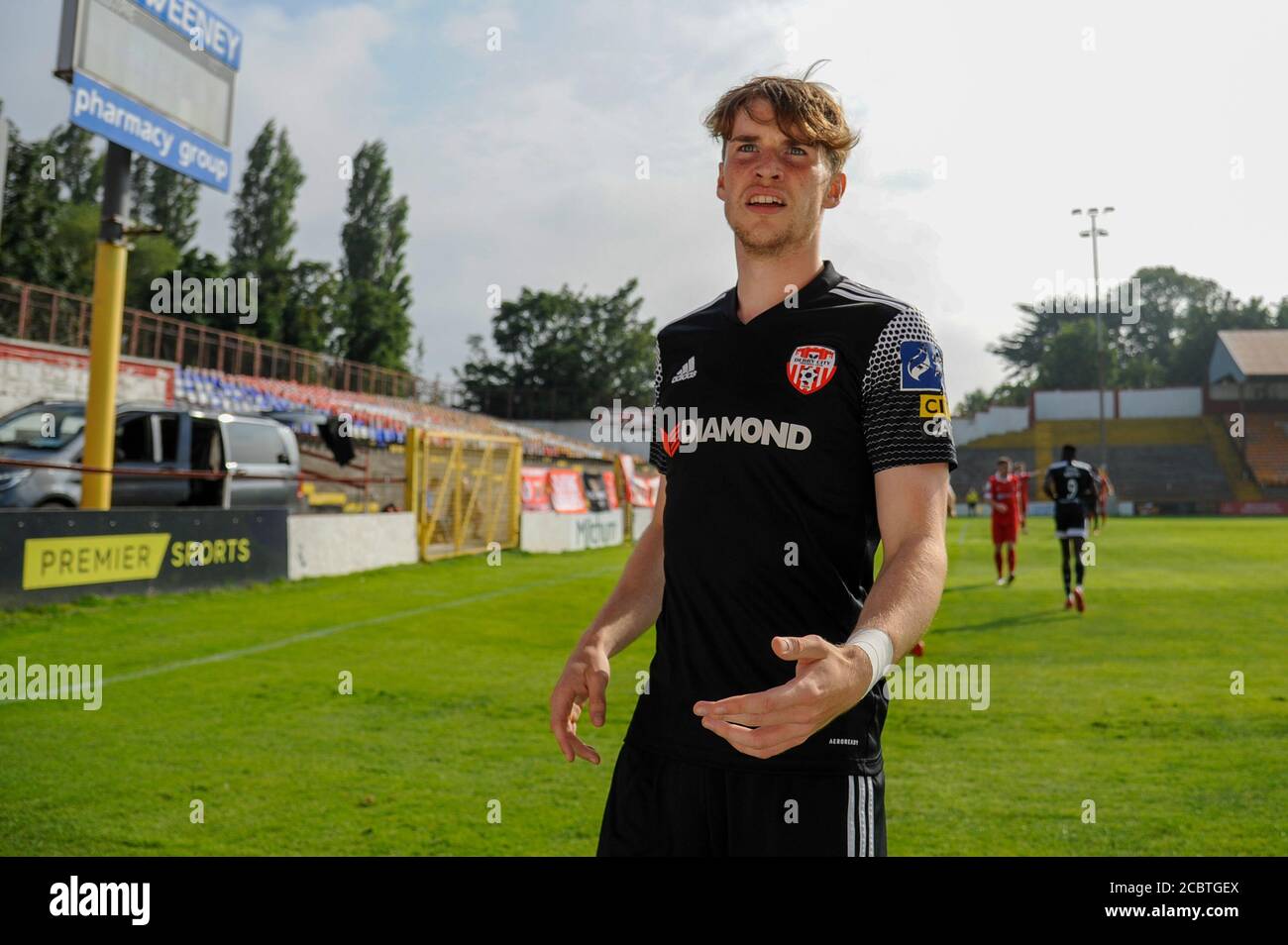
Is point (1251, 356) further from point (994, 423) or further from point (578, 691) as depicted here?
point (578, 691)

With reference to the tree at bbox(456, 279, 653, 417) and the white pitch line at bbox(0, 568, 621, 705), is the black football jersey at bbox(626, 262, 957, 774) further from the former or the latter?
the tree at bbox(456, 279, 653, 417)

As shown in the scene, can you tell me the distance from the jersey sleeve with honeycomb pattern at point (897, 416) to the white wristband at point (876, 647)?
37cm

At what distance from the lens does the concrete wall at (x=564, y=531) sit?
23016 mm

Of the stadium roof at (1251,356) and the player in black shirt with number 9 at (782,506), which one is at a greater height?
the stadium roof at (1251,356)

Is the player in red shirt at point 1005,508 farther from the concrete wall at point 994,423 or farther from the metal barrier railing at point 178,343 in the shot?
the concrete wall at point 994,423

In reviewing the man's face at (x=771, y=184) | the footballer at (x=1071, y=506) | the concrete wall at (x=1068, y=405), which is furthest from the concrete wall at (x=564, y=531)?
the concrete wall at (x=1068, y=405)

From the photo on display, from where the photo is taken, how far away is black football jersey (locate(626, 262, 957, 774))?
1.86m

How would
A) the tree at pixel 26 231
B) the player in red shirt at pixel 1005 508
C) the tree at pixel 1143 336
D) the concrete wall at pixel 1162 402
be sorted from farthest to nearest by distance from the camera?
the tree at pixel 1143 336, the concrete wall at pixel 1162 402, the tree at pixel 26 231, the player in red shirt at pixel 1005 508

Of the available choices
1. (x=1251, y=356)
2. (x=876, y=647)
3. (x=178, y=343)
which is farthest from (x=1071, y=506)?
(x=1251, y=356)

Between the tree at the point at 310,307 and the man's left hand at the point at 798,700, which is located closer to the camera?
the man's left hand at the point at 798,700

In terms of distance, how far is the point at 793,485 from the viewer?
6.24 feet

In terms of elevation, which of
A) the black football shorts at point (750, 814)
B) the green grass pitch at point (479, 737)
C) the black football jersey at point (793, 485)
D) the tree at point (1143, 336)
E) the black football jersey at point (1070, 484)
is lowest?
the green grass pitch at point (479, 737)

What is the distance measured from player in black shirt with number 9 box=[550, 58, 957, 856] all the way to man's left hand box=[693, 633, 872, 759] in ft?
0.75

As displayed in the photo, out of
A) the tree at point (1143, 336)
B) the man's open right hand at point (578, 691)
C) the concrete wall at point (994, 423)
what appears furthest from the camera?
the tree at point (1143, 336)
